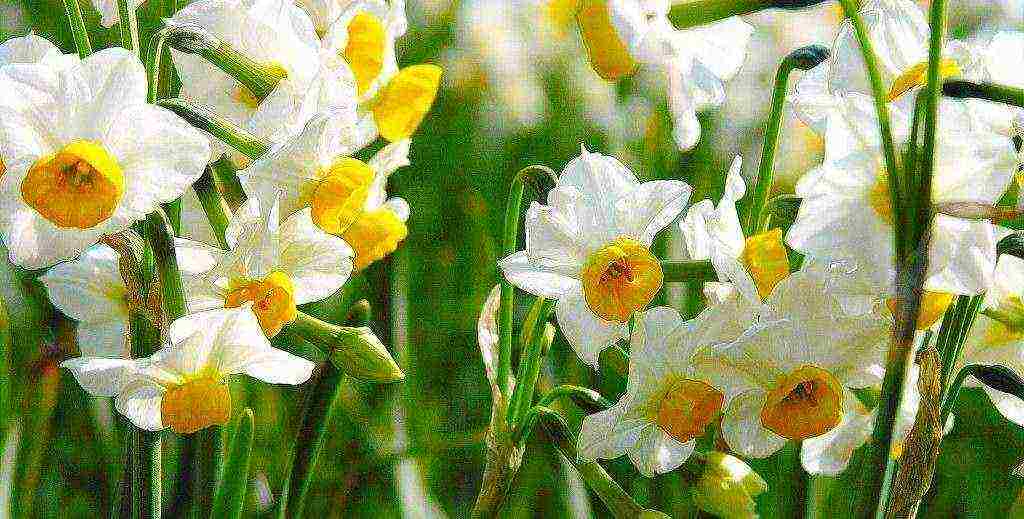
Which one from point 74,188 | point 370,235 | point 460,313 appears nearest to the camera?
point 74,188

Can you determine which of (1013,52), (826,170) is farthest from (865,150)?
(1013,52)

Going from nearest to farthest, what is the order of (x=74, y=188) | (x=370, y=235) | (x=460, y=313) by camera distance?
(x=74, y=188)
(x=370, y=235)
(x=460, y=313)

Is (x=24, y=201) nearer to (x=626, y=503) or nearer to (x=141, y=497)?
(x=141, y=497)

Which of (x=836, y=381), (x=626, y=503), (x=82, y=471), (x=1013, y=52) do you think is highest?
(x=1013, y=52)

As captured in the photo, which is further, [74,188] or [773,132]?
[773,132]

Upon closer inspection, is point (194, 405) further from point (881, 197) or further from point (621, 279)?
point (881, 197)

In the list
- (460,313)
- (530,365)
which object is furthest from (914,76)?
(460,313)
